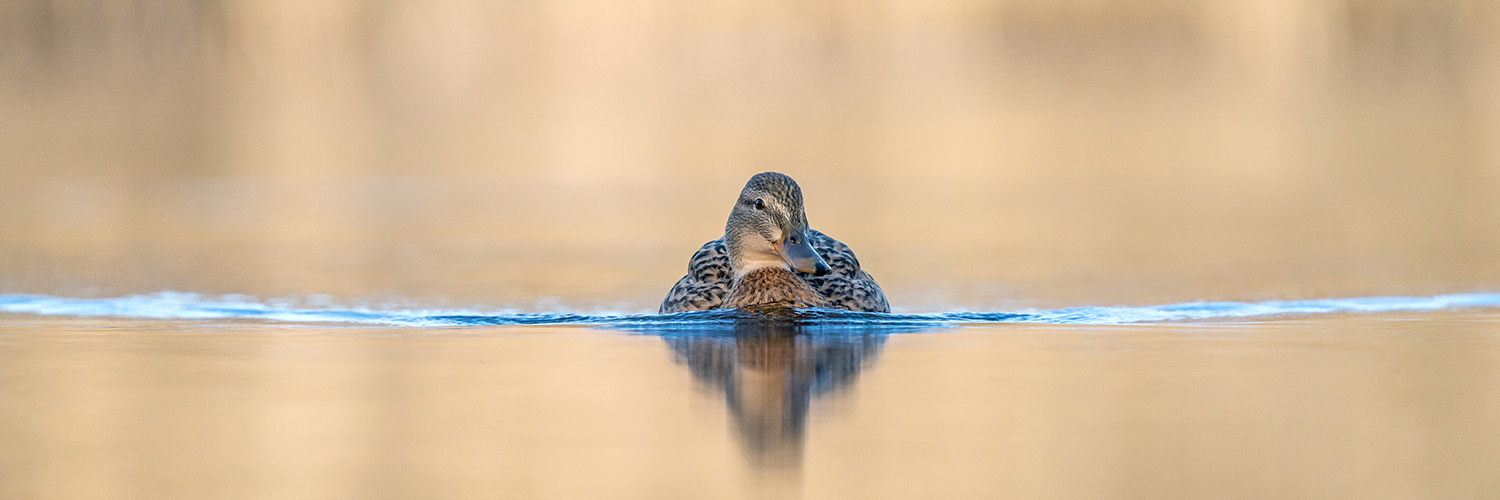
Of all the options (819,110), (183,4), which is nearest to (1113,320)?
(819,110)

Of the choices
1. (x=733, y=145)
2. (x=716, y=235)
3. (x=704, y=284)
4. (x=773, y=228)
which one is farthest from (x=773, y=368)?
(x=733, y=145)

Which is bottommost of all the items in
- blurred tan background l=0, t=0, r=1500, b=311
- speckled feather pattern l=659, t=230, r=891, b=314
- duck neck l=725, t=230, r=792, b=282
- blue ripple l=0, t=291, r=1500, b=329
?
blue ripple l=0, t=291, r=1500, b=329

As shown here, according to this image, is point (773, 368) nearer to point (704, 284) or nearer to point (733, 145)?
point (704, 284)

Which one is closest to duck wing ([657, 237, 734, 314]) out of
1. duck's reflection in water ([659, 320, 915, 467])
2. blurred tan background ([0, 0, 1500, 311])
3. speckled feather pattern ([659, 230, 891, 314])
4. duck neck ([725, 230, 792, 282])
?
speckled feather pattern ([659, 230, 891, 314])

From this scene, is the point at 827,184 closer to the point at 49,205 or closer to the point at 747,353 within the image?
the point at 49,205

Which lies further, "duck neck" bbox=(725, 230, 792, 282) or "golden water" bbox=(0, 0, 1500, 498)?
"duck neck" bbox=(725, 230, 792, 282)

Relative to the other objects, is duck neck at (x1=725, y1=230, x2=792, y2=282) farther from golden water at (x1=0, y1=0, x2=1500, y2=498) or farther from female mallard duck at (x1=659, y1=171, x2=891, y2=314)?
golden water at (x1=0, y1=0, x2=1500, y2=498)

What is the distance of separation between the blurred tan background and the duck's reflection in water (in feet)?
7.19

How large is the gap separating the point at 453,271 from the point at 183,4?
3034 centimetres

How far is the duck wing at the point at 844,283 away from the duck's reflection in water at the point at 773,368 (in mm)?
587

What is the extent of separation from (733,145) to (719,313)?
13.3 m

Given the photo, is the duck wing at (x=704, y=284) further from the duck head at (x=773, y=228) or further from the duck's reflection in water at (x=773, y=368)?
the duck's reflection in water at (x=773, y=368)

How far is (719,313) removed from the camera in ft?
27.0

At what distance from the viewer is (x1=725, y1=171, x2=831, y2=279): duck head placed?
8203 mm
